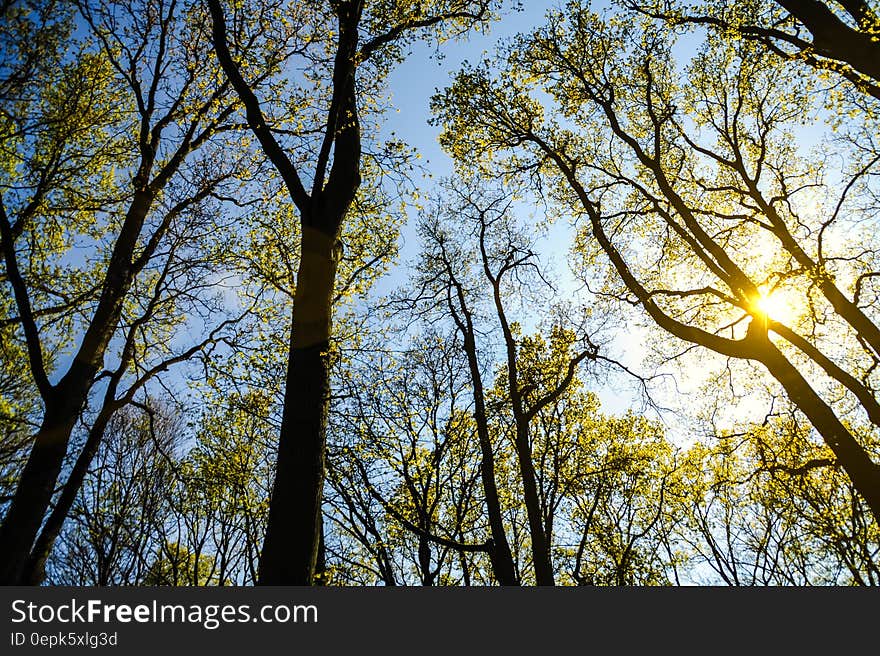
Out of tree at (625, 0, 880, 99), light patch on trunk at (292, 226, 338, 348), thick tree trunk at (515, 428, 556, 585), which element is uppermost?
tree at (625, 0, 880, 99)

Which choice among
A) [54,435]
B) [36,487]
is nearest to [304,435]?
[54,435]

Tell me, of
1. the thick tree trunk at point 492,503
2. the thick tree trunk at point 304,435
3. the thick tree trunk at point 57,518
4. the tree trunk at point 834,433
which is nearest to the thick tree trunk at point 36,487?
the thick tree trunk at point 57,518

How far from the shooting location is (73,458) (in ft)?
38.7

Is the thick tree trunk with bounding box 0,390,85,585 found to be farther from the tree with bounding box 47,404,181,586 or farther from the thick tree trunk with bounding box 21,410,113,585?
the tree with bounding box 47,404,181,586

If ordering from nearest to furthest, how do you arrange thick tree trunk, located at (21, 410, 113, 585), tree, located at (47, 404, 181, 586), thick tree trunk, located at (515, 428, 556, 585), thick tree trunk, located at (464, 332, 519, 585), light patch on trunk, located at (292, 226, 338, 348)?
light patch on trunk, located at (292, 226, 338, 348) < thick tree trunk, located at (21, 410, 113, 585) < thick tree trunk, located at (464, 332, 519, 585) < thick tree trunk, located at (515, 428, 556, 585) < tree, located at (47, 404, 181, 586)

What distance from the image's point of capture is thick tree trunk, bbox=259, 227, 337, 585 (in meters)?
3.87

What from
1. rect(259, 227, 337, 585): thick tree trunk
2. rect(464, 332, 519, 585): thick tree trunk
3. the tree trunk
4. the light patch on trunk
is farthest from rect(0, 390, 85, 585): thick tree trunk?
the tree trunk

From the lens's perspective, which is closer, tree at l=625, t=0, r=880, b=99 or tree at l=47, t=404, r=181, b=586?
tree at l=625, t=0, r=880, b=99

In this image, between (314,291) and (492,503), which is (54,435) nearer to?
(314,291)

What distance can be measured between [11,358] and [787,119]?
61.2ft

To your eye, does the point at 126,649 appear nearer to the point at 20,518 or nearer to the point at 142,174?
the point at 20,518

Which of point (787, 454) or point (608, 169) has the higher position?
point (608, 169)

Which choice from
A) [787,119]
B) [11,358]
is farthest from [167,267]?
[787,119]

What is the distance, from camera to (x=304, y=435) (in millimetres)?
4492
